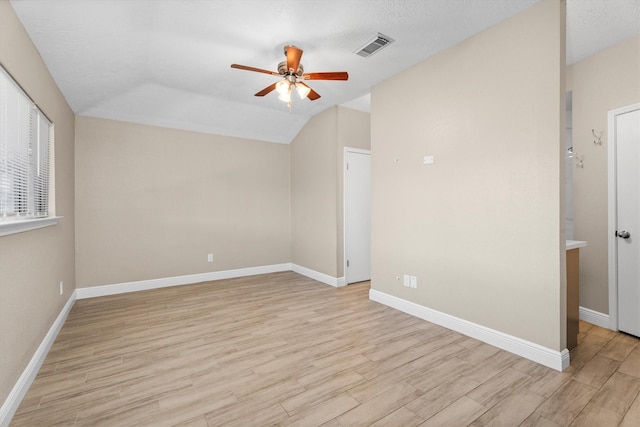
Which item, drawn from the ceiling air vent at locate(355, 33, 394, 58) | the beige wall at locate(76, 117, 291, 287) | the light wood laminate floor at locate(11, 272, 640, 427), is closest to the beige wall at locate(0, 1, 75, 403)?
the light wood laminate floor at locate(11, 272, 640, 427)

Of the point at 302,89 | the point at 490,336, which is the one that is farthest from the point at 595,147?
the point at 302,89

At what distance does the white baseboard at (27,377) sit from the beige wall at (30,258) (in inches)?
1.8

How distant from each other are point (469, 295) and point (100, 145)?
482 cm

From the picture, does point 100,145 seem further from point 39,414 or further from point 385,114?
point 385,114

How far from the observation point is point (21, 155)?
2064 mm

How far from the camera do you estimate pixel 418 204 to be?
3.17 meters

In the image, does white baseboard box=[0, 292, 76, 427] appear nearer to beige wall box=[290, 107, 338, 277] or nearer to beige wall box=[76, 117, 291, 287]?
beige wall box=[76, 117, 291, 287]

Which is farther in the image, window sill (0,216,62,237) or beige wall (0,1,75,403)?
beige wall (0,1,75,403)

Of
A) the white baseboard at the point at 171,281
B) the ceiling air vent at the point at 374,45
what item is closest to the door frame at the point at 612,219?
the ceiling air vent at the point at 374,45

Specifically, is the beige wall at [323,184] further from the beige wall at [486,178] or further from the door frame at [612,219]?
the door frame at [612,219]

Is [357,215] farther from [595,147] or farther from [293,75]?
[595,147]

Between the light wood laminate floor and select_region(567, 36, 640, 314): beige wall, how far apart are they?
0.56m

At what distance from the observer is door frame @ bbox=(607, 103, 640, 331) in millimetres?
2797

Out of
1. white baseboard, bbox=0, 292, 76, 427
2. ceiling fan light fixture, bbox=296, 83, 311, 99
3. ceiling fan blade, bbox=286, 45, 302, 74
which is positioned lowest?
white baseboard, bbox=0, 292, 76, 427
